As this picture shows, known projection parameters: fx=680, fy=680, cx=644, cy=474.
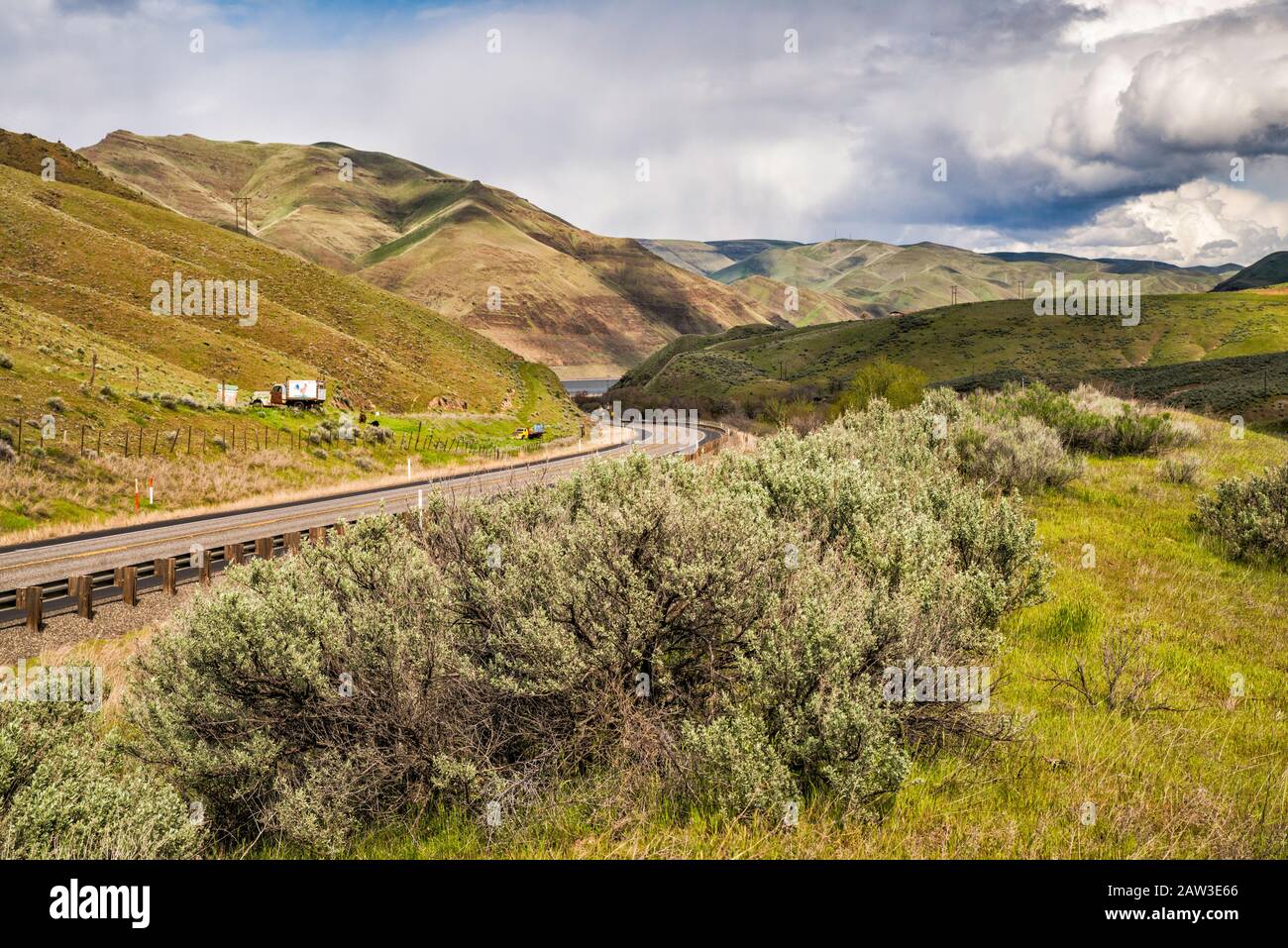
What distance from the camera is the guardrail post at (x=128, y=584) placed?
15188 mm

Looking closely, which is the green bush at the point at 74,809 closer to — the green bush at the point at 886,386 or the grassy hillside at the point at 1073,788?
the grassy hillside at the point at 1073,788

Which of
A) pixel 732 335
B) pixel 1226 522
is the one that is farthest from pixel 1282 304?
pixel 1226 522

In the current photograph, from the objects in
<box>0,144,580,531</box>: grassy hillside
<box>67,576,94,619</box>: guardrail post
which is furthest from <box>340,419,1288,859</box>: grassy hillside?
<box>0,144,580,531</box>: grassy hillside

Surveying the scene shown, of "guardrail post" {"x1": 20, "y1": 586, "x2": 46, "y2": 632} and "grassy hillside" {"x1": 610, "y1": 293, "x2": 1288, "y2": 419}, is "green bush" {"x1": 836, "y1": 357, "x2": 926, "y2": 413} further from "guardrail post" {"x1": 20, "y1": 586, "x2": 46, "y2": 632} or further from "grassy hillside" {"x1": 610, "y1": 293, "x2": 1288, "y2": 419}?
"guardrail post" {"x1": 20, "y1": 586, "x2": 46, "y2": 632}

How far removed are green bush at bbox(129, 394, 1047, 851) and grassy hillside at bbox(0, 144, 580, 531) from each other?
2335 cm

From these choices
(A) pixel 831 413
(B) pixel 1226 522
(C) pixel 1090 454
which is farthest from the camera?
(A) pixel 831 413

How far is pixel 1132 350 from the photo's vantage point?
300 feet

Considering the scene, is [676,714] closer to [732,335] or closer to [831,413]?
[831,413]

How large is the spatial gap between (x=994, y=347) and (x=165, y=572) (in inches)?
4186

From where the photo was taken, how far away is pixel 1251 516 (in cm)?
940

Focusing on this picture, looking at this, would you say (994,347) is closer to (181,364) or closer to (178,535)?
(181,364)

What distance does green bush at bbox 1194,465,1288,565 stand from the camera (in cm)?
915

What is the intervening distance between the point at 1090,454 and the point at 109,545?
2669cm
